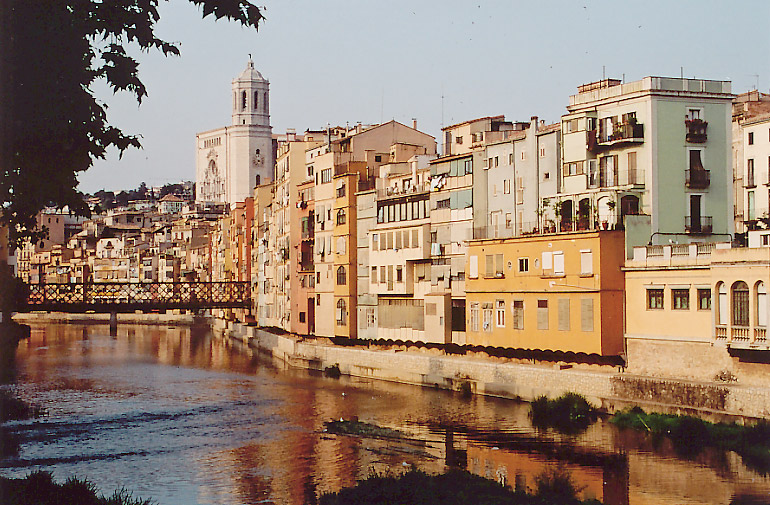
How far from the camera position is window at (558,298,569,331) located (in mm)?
42994

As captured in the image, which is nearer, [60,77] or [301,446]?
[60,77]

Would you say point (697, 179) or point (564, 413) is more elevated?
point (697, 179)

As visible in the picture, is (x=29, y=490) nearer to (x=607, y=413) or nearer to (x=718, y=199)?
(x=607, y=413)

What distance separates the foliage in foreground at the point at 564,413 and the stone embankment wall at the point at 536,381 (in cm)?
65

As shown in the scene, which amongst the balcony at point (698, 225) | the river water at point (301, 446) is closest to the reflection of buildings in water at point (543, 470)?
the river water at point (301, 446)

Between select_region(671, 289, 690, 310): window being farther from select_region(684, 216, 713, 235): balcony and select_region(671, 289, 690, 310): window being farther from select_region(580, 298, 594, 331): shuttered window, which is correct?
select_region(684, 216, 713, 235): balcony

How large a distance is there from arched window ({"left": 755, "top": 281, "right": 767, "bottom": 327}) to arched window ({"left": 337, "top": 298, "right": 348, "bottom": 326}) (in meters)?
32.1

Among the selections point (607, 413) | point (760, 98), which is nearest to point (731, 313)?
point (607, 413)

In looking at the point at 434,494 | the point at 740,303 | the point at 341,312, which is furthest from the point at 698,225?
the point at 341,312

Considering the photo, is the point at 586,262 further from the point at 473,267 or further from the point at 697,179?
the point at 473,267

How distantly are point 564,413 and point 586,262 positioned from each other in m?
6.60

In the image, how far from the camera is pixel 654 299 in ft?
129

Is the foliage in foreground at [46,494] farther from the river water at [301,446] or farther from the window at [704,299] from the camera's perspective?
the window at [704,299]

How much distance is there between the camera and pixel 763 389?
32.7 metres
